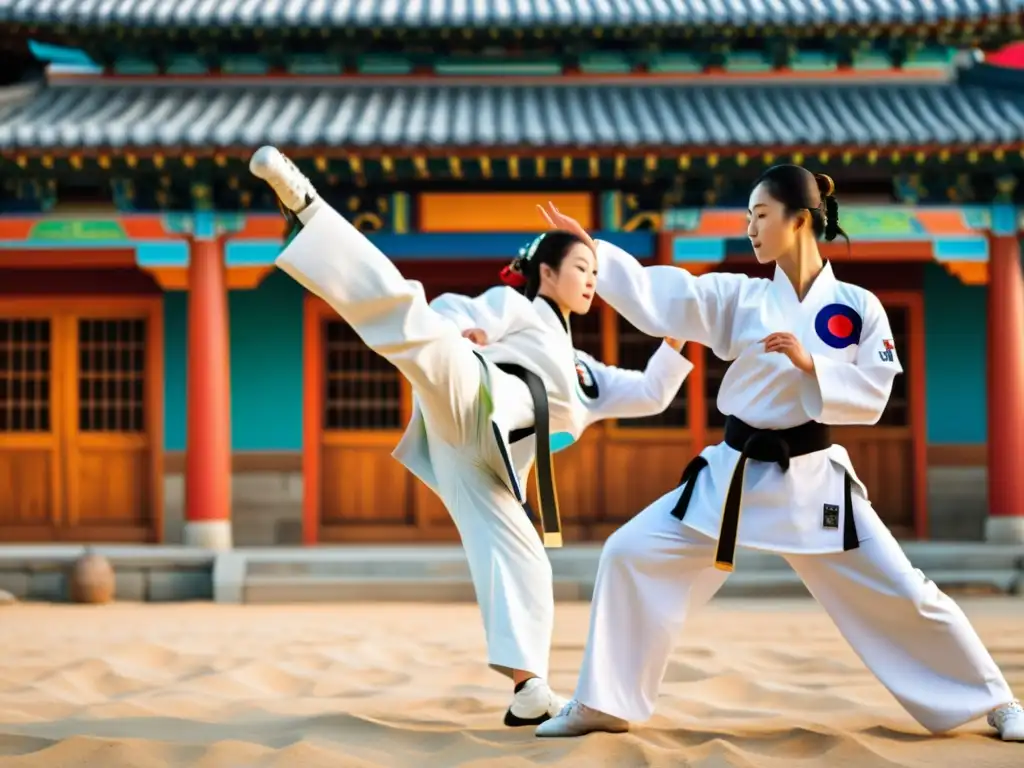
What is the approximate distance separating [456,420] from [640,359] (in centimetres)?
707

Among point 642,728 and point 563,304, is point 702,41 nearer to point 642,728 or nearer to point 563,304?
point 563,304

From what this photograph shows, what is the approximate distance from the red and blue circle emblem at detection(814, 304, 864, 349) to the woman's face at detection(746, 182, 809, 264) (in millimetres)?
209

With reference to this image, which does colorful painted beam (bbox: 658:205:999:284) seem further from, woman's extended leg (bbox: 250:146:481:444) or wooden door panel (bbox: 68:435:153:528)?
woman's extended leg (bbox: 250:146:481:444)

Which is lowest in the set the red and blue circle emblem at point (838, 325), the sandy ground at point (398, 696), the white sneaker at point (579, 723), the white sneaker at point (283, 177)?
the sandy ground at point (398, 696)

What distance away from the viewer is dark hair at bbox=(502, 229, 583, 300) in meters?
4.41

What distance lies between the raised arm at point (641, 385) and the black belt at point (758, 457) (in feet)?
1.94

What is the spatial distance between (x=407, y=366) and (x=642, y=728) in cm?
125

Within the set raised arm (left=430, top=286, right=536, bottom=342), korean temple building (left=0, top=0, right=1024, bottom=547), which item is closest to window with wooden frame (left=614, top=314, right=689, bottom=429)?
korean temple building (left=0, top=0, right=1024, bottom=547)

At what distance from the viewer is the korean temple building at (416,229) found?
10070 millimetres

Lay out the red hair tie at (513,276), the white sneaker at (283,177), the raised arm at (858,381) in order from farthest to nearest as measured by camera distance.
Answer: the red hair tie at (513,276) < the raised arm at (858,381) < the white sneaker at (283,177)

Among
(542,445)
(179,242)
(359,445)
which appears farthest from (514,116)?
(542,445)

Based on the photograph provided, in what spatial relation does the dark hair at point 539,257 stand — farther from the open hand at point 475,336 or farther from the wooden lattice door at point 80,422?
the wooden lattice door at point 80,422

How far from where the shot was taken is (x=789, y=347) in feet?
11.4

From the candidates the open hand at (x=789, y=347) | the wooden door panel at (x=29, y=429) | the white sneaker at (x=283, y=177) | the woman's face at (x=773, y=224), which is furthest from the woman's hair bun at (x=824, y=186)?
the wooden door panel at (x=29, y=429)
